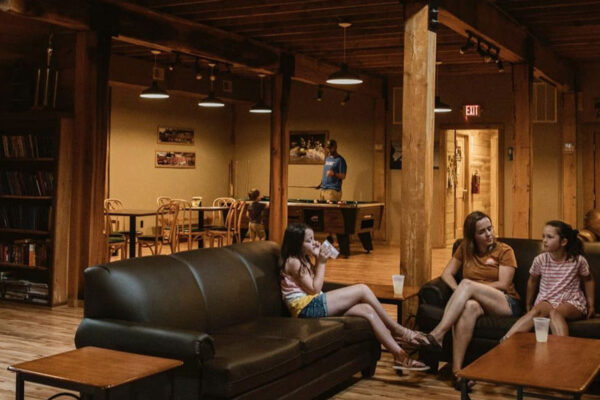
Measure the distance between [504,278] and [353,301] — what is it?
3.42ft

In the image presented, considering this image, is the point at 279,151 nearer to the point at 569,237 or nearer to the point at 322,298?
the point at 322,298

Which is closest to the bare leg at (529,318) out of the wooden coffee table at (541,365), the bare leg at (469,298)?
the bare leg at (469,298)

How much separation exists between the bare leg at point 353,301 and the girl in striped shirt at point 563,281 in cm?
71

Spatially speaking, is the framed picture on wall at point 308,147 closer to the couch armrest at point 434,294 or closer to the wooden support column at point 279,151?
the wooden support column at point 279,151

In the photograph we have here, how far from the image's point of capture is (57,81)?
25.9 feet

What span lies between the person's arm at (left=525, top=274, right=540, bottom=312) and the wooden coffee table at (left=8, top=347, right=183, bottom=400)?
2586 mm

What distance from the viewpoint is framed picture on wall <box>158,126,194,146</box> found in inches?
532

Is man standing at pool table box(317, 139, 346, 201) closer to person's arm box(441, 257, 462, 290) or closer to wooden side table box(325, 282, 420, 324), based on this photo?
wooden side table box(325, 282, 420, 324)

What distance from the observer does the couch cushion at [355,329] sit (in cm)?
450

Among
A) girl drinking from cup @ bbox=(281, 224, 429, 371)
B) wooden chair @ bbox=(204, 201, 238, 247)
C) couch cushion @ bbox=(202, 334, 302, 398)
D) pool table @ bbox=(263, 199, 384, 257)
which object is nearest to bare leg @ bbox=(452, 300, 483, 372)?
girl drinking from cup @ bbox=(281, 224, 429, 371)

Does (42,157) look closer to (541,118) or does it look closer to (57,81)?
(57,81)

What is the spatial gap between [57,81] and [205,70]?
16.4 ft

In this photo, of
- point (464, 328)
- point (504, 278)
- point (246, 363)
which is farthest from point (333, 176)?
point (246, 363)

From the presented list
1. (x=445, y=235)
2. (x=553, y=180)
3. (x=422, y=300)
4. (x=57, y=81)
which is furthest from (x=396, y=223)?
(x=422, y=300)
